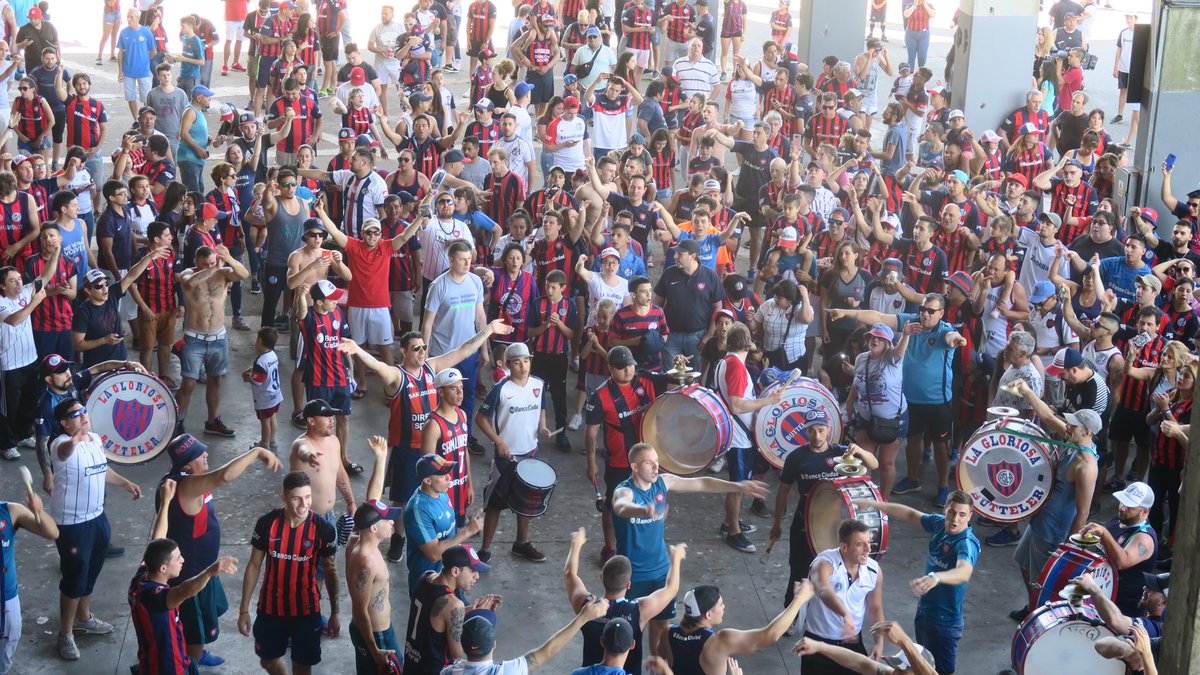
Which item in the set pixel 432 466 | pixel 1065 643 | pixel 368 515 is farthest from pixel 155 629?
pixel 1065 643

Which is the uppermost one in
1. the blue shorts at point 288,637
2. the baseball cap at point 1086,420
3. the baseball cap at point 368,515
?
the baseball cap at point 1086,420

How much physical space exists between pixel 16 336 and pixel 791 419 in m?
6.11

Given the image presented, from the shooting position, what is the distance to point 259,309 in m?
15.6

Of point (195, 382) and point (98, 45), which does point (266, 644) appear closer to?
point (195, 382)

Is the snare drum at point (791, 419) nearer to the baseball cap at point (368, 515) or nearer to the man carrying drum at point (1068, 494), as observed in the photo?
the man carrying drum at point (1068, 494)

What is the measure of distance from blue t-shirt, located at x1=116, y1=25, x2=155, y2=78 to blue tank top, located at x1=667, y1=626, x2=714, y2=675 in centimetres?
1446

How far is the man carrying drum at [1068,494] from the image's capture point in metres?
9.97

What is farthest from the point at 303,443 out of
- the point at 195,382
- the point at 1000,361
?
the point at 1000,361

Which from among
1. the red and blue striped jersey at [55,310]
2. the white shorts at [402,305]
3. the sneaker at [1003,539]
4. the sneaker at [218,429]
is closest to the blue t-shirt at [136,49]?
the white shorts at [402,305]

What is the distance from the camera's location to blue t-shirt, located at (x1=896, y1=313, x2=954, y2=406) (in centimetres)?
1188

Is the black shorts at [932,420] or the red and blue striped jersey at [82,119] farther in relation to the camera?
the red and blue striped jersey at [82,119]

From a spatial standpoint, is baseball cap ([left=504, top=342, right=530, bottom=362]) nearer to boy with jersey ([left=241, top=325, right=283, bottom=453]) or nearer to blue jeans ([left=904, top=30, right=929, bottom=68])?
boy with jersey ([left=241, top=325, right=283, bottom=453])

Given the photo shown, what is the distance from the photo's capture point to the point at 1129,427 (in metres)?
12.0

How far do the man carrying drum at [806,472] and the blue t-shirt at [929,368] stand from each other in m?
1.60
